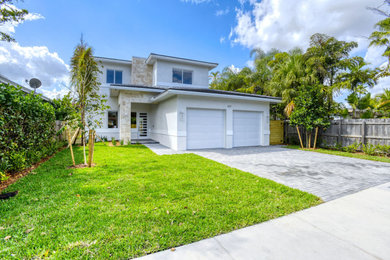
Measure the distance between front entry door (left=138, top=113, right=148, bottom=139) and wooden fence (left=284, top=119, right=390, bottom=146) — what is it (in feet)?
43.8

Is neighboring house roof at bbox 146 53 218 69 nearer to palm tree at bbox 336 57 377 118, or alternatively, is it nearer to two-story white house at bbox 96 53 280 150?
two-story white house at bbox 96 53 280 150

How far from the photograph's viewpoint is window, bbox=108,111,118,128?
15.3 m

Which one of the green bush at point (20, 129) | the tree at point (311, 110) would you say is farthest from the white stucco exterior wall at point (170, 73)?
the green bush at point (20, 129)

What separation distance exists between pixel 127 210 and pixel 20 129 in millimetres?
4183

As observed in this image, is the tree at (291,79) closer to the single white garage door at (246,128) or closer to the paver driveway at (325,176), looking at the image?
the single white garage door at (246,128)

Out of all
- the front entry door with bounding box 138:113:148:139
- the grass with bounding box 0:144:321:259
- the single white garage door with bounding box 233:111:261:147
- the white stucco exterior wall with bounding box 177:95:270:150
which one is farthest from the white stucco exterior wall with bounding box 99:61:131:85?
the grass with bounding box 0:144:321:259

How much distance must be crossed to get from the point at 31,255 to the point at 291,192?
426 cm

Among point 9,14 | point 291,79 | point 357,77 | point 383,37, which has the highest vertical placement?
point 383,37

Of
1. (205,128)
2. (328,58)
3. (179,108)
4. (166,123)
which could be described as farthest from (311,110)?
(166,123)

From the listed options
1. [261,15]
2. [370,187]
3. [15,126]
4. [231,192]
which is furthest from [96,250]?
[261,15]

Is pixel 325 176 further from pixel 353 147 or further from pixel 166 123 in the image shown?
pixel 166 123

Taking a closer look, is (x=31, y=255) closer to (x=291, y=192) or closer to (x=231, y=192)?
(x=231, y=192)

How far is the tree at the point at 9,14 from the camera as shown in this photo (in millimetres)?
6791

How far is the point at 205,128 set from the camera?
34.6 ft
